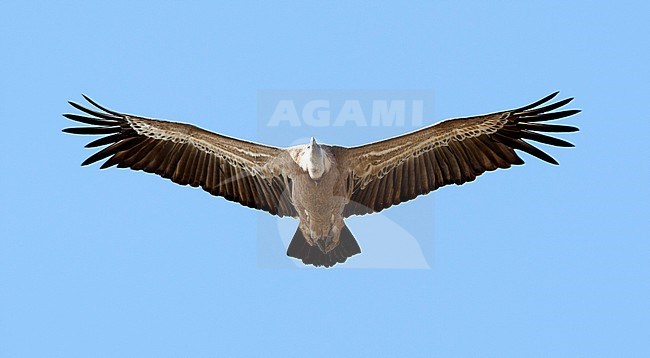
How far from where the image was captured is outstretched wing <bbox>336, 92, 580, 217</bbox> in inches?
519

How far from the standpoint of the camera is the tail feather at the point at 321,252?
13786 mm

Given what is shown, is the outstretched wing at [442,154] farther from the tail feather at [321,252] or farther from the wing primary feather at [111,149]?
the wing primary feather at [111,149]

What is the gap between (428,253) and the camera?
13578 mm

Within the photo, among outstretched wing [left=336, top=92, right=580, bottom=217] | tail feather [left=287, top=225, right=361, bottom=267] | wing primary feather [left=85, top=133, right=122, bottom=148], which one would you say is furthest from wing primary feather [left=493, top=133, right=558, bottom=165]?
wing primary feather [left=85, top=133, right=122, bottom=148]

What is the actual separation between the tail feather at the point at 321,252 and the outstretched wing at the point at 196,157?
408 mm

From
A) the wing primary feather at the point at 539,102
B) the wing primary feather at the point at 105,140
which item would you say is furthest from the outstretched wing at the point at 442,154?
the wing primary feather at the point at 105,140

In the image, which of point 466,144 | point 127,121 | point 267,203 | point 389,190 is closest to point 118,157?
point 127,121

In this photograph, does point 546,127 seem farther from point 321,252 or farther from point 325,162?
point 321,252

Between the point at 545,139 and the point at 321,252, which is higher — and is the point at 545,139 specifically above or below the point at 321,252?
above

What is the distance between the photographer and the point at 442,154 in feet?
44.2

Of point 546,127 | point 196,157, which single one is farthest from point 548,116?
point 196,157

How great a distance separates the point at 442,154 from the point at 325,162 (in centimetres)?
152

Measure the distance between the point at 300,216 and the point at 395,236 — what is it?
3.98ft

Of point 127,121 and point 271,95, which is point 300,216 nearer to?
point 271,95
